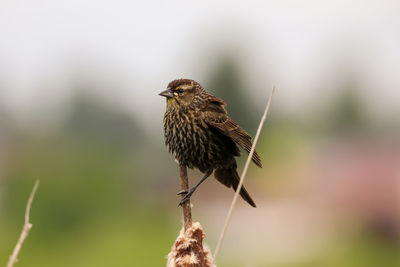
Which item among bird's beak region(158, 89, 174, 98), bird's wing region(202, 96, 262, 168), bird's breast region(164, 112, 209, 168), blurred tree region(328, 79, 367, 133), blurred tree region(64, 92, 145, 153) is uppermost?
bird's beak region(158, 89, 174, 98)

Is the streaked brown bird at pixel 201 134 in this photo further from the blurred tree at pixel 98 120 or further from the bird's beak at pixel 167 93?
the blurred tree at pixel 98 120

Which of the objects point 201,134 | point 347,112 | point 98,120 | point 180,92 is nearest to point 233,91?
point 347,112

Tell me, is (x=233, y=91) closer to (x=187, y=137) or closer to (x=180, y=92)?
(x=180, y=92)

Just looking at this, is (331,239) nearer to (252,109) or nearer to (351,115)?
(252,109)

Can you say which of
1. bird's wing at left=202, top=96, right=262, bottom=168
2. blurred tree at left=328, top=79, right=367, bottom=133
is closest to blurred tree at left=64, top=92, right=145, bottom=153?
blurred tree at left=328, top=79, right=367, bottom=133

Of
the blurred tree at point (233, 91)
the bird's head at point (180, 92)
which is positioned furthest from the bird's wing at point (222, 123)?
the blurred tree at point (233, 91)

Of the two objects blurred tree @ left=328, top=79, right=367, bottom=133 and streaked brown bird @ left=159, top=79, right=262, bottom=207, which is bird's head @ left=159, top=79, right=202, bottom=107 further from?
blurred tree @ left=328, top=79, right=367, bottom=133

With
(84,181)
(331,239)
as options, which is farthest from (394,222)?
(84,181)
